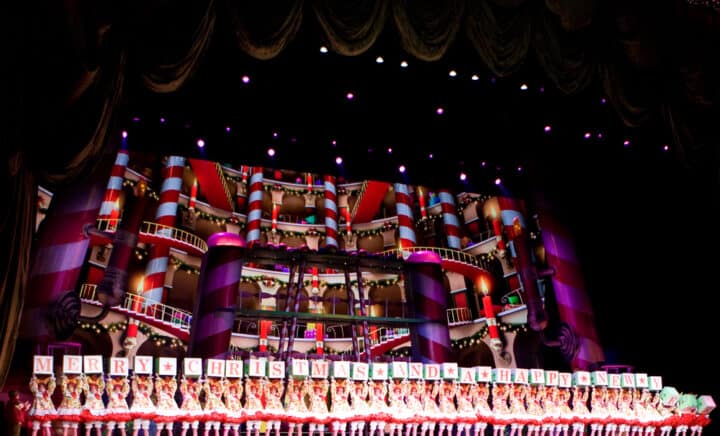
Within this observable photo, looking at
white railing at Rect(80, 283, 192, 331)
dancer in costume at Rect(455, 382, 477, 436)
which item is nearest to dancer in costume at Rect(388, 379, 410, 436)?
dancer in costume at Rect(455, 382, 477, 436)

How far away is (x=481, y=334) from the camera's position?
642 inches

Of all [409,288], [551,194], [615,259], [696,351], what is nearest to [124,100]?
[409,288]

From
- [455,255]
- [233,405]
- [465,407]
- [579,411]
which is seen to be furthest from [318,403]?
[455,255]

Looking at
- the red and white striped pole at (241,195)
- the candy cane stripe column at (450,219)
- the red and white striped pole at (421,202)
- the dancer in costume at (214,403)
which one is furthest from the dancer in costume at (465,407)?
the red and white striped pole at (241,195)

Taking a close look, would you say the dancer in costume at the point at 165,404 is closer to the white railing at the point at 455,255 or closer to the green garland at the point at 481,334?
the green garland at the point at 481,334

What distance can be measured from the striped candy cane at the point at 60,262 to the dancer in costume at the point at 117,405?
129cm

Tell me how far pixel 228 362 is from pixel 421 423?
1654 millimetres

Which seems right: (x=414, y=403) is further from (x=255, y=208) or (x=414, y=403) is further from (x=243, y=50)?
(x=255, y=208)

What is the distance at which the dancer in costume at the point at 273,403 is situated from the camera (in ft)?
12.9

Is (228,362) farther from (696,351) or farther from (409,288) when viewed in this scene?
(696,351)

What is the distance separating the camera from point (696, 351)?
6406mm

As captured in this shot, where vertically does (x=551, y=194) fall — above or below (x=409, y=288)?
above

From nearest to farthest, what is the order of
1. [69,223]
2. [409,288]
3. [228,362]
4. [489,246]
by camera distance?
[228,362] → [69,223] → [409,288] → [489,246]

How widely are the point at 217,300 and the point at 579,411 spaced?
3819mm
